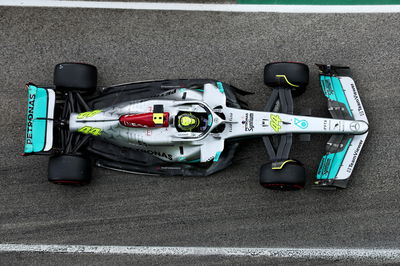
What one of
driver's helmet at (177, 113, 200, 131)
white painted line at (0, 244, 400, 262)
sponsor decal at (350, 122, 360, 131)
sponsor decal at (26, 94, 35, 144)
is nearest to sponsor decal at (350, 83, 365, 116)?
sponsor decal at (350, 122, 360, 131)

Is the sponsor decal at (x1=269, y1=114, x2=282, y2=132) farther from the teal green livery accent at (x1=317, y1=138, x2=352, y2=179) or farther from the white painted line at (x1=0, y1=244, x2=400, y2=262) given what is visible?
the white painted line at (x1=0, y1=244, x2=400, y2=262)

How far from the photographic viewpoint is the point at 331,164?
398 centimetres

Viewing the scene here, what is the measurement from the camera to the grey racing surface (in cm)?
421

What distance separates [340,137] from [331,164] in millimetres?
286

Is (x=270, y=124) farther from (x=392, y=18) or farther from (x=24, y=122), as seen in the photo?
(x=24, y=122)

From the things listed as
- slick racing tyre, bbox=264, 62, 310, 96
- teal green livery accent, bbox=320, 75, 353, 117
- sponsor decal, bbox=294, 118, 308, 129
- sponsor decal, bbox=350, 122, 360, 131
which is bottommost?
sponsor decal, bbox=350, 122, 360, 131

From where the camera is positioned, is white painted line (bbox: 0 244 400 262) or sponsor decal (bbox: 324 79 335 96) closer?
sponsor decal (bbox: 324 79 335 96)

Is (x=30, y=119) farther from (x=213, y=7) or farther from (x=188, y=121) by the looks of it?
(x=213, y=7)

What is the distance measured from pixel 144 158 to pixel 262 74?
1550 millimetres

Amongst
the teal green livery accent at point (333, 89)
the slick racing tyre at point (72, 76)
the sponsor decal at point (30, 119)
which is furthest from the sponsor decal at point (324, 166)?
the sponsor decal at point (30, 119)

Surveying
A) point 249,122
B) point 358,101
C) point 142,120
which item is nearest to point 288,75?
point 249,122

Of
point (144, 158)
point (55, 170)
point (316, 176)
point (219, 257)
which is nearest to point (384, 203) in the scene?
point (316, 176)

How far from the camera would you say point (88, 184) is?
4.29 metres

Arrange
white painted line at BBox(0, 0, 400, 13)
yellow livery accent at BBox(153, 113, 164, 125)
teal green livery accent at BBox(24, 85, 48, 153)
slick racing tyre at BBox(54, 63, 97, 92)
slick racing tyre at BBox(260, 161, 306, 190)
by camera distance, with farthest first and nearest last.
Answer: white painted line at BBox(0, 0, 400, 13) < slick racing tyre at BBox(54, 63, 97, 92) < teal green livery accent at BBox(24, 85, 48, 153) < slick racing tyre at BBox(260, 161, 306, 190) < yellow livery accent at BBox(153, 113, 164, 125)
